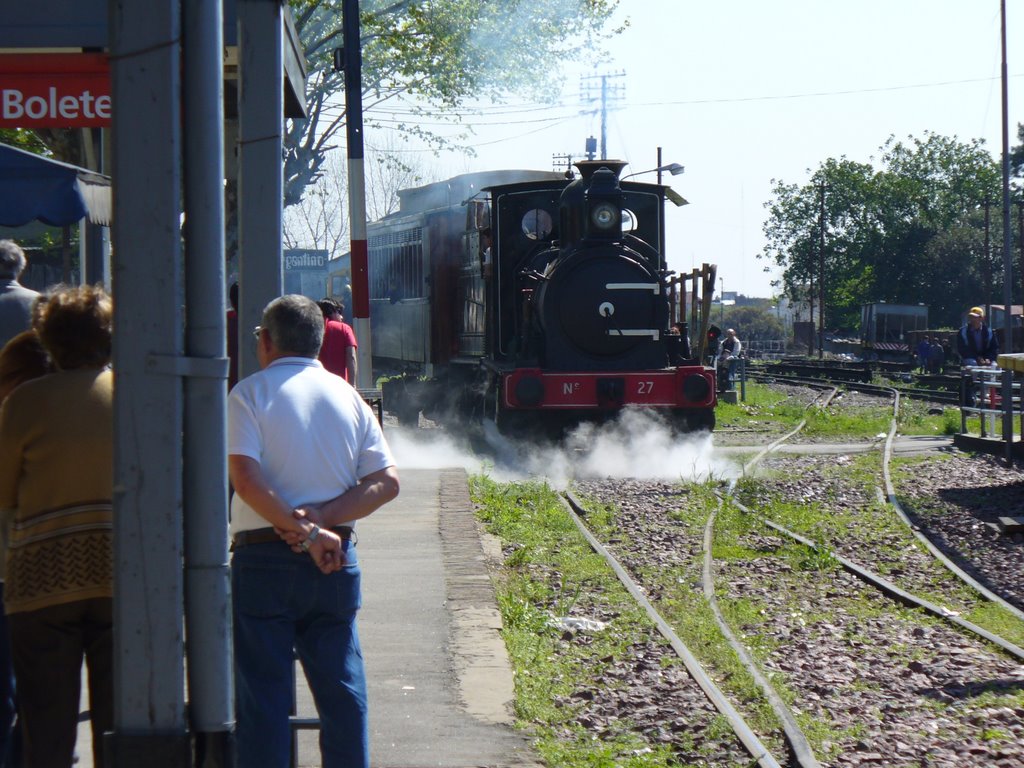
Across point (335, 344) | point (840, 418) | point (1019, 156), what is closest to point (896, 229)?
point (1019, 156)

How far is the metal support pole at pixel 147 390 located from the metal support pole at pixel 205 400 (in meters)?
0.05

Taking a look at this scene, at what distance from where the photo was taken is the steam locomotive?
13.8 metres

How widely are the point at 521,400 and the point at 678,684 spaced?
775 cm

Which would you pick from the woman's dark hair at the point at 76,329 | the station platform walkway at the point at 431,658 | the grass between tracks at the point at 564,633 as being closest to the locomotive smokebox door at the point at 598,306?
the grass between tracks at the point at 564,633

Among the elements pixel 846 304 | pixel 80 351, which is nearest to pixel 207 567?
pixel 80 351

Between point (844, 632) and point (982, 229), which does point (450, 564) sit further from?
point (982, 229)

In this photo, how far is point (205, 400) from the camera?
2668mm

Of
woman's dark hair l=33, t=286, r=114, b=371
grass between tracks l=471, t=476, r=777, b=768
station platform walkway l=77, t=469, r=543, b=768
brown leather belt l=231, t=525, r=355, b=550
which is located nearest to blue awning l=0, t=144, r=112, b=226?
station platform walkway l=77, t=469, r=543, b=768

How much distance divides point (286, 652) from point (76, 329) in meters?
1.05

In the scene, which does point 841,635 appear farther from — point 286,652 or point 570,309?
point 570,309

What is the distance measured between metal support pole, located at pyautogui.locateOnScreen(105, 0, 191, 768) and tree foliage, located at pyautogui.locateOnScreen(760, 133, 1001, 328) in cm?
7658

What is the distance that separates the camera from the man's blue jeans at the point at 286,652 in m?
3.60

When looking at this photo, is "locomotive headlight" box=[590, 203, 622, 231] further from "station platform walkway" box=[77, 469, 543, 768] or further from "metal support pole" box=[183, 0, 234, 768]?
"metal support pole" box=[183, 0, 234, 768]

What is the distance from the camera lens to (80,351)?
11.6ft
